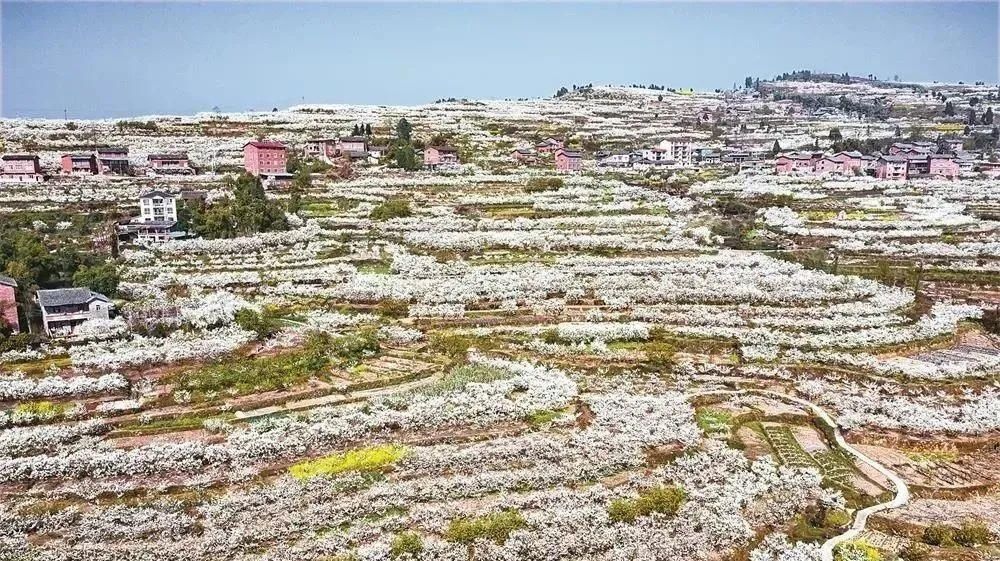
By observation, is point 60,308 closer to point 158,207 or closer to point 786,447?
point 158,207

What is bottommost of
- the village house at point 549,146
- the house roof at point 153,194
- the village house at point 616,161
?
the house roof at point 153,194

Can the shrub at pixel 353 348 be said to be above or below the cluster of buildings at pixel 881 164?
below

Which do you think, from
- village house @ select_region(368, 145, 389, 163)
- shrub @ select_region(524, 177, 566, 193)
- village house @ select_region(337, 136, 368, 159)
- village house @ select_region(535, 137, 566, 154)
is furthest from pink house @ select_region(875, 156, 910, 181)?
village house @ select_region(337, 136, 368, 159)

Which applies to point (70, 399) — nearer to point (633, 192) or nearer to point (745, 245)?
point (745, 245)

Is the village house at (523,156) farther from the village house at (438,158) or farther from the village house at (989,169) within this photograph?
the village house at (989,169)

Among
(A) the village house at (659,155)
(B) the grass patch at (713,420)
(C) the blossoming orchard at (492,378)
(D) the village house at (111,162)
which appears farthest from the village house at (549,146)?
(B) the grass patch at (713,420)

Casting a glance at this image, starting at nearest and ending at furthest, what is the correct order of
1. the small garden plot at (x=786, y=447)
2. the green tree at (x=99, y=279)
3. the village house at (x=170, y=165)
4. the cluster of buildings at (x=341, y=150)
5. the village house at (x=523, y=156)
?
1. the small garden plot at (x=786, y=447)
2. the green tree at (x=99, y=279)
3. the village house at (x=170, y=165)
4. the cluster of buildings at (x=341, y=150)
5. the village house at (x=523, y=156)
